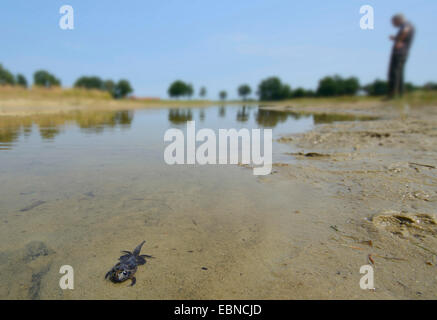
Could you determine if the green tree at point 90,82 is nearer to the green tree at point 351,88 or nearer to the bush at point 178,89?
the bush at point 178,89

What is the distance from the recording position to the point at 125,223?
2416 millimetres

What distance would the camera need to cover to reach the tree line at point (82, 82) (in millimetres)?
56188

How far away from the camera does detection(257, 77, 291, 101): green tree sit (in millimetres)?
91319

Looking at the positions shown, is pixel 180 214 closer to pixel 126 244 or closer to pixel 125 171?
pixel 126 244

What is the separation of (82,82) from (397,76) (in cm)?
8412

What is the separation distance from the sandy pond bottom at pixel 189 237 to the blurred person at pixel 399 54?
4.10 meters

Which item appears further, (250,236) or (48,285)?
(250,236)

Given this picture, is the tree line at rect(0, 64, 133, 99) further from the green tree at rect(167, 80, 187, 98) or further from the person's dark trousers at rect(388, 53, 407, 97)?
the person's dark trousers at rect(388, 53, 407, 97)

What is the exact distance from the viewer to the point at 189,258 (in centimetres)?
190

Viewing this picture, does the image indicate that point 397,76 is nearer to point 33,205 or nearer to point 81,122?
point 33,205
